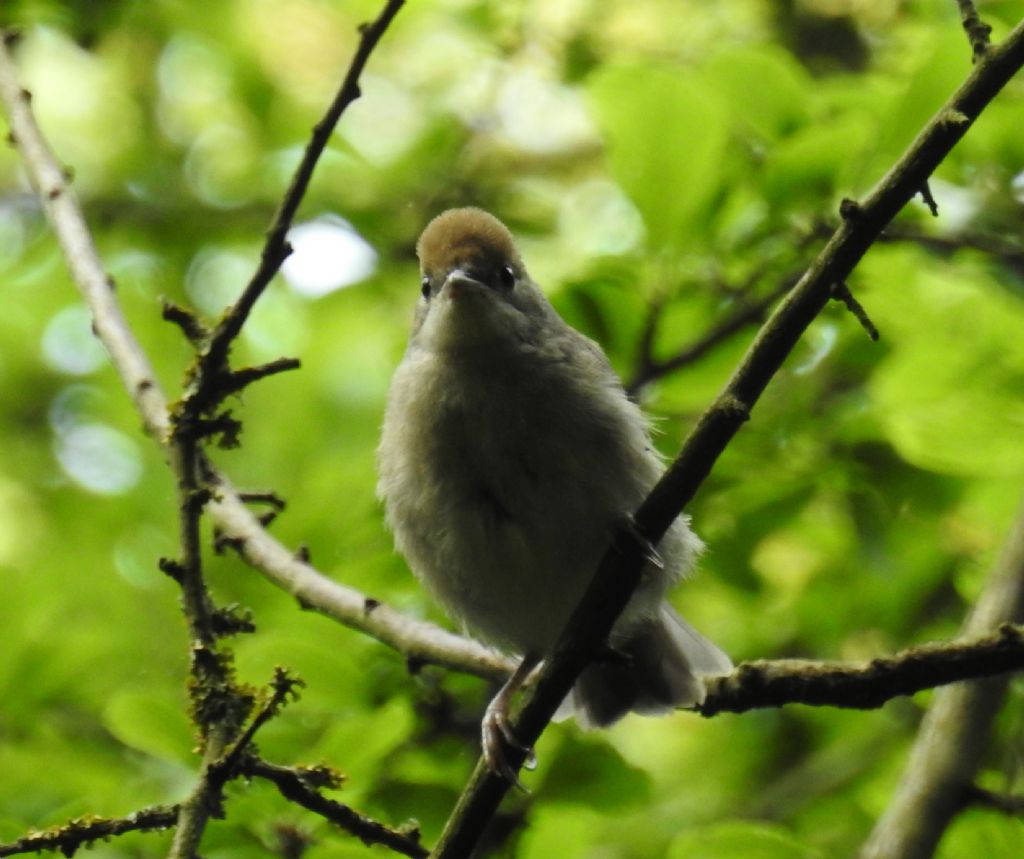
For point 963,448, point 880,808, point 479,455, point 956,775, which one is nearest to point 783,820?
point 880,808

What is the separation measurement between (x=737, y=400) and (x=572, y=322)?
1737 mm

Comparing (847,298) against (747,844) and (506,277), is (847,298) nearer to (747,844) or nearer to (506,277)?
(747,844)

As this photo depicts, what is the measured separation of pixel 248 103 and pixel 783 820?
364 cm

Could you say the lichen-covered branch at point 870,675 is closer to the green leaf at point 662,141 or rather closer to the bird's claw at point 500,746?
Answer: the bird's claw at point 500,746

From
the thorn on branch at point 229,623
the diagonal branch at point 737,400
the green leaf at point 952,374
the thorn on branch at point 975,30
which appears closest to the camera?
the diagonal branch at point 737,400

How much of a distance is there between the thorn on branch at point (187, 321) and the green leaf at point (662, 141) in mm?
1428

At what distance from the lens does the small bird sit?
136 inches

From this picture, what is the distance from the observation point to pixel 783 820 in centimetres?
508

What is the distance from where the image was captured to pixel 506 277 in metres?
3.96

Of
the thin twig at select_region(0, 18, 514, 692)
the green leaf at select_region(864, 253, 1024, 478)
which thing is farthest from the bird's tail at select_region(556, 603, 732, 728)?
the green leaf at select_region(864, 253, 1024, 478)

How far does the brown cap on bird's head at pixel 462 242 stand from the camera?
12.8 ft

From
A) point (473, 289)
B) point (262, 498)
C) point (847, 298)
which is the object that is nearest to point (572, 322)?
point (473, 289)

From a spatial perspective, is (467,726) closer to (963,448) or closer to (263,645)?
(263,645)

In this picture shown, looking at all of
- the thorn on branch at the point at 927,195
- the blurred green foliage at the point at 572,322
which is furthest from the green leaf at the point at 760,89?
the thorn on branch at the point at 927,195
